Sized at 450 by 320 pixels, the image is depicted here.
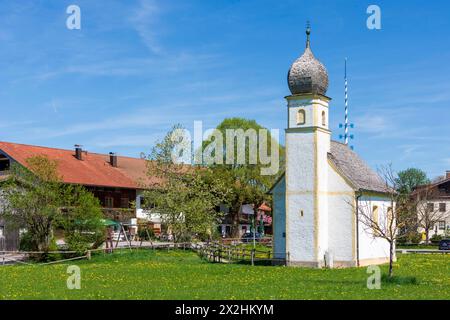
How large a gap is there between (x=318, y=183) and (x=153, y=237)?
2984 cm

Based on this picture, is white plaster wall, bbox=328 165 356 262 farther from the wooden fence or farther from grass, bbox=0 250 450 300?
the wooden fence

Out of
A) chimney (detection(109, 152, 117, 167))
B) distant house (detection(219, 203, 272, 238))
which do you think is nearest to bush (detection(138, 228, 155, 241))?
chimney (detection(109, 152, 117, 167))

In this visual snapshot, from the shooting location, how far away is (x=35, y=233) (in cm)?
4475

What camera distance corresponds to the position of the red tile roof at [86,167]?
6116 cm

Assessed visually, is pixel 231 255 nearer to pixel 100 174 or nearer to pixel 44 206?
pixel 44 206

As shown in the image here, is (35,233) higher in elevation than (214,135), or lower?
lower

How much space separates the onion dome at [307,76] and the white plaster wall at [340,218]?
4.35m

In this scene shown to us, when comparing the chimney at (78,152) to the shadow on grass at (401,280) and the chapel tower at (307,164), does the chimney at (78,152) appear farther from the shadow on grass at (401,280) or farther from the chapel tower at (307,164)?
the shadow on grass at (401,280)

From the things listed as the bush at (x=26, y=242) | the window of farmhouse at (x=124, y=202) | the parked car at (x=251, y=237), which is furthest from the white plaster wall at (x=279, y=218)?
the window of farmhouse at (x=124, y=202)

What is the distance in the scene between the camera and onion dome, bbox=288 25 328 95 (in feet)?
122

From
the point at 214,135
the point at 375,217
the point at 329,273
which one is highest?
the point at 214,135

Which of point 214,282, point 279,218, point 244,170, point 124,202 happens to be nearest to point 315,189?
point 279,218
